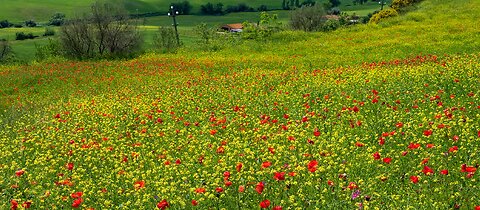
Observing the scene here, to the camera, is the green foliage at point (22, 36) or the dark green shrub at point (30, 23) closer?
the green foliage at point (22, 36)

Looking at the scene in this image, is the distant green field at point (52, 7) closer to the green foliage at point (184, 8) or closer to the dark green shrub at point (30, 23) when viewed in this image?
the green foliage at point (184, 8)

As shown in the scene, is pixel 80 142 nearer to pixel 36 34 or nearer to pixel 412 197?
pixel 412 197

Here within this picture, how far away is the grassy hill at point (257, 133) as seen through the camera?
19.5 ft

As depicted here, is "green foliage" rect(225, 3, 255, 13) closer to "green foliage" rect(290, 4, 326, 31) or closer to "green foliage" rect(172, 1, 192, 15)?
"green foliage" rect(172, 1, 192, 15)

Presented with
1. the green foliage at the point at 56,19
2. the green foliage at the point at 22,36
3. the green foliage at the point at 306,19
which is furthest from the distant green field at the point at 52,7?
the green foliage at the point at 306,19

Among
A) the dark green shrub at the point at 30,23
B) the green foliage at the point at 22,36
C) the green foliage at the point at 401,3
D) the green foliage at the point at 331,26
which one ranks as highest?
the dark green shrub at the point at 30,23

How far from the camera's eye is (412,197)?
548 centimetres

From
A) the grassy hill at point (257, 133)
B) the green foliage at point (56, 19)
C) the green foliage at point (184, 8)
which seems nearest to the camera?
the grassy hill at point (257, 133)

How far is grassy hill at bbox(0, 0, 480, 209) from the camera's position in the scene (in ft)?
19.5

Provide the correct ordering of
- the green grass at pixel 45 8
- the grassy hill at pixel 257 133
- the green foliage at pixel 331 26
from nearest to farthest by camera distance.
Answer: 1. the grassy hill at pixel 257 133
2. the green foliage at pixel 331 26
3. the green grass at pixel 45 8

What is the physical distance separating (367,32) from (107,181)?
3114cm

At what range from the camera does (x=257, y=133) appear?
9.23 metres

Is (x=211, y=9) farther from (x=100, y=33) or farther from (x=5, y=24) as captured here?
(x=100, y=33)

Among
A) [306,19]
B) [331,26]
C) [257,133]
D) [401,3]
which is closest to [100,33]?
[331,26]
